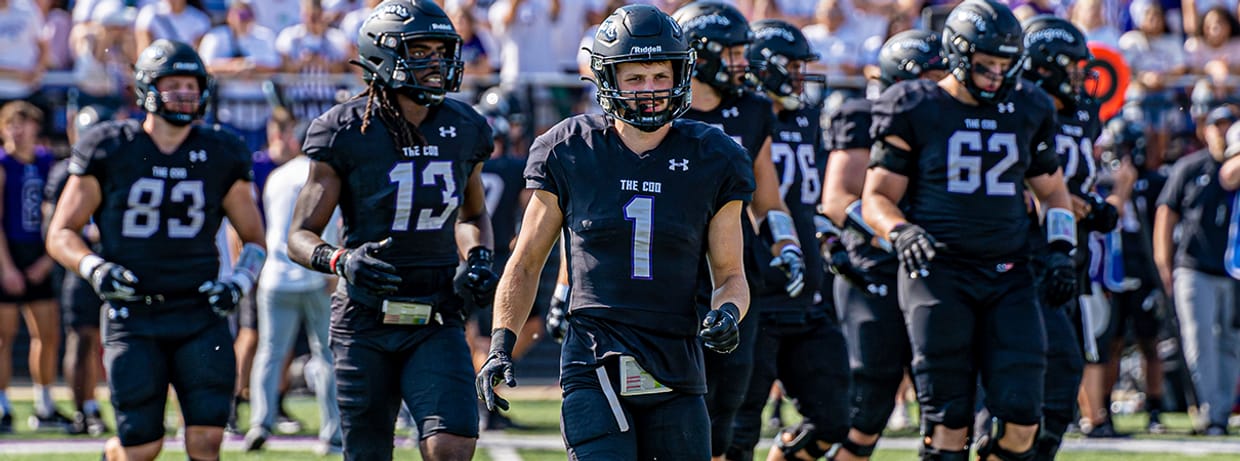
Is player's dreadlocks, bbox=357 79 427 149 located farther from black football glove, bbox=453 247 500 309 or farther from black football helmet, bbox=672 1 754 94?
black football helmet, bbox=672 1 754 94

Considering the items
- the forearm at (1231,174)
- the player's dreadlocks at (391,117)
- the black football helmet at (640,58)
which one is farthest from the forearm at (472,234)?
the forearm at (1231,174)

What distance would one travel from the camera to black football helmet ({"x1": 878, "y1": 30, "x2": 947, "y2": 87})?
27.1 ft

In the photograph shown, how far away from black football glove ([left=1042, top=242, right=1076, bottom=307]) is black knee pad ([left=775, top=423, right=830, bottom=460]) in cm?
111

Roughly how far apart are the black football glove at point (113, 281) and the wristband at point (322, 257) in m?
1.02

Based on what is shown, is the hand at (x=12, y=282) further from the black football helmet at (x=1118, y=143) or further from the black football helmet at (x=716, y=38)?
the black football helmet at (x=1118, y=143)

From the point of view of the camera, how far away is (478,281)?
19.8 ft

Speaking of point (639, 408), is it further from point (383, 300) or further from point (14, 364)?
point (14, 364)

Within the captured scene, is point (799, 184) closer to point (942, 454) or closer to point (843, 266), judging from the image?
point (843, 266)

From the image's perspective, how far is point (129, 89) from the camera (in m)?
12.3

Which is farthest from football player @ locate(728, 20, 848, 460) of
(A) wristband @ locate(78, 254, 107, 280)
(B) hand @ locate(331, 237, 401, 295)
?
(A) wristband @ locate(78, 254, 107, 280)

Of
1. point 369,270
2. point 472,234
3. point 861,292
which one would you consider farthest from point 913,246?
point 369,270

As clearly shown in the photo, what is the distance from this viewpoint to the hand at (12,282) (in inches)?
421

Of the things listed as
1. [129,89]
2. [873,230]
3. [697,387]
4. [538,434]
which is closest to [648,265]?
[697,387]

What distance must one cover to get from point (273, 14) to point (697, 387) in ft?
29.2
